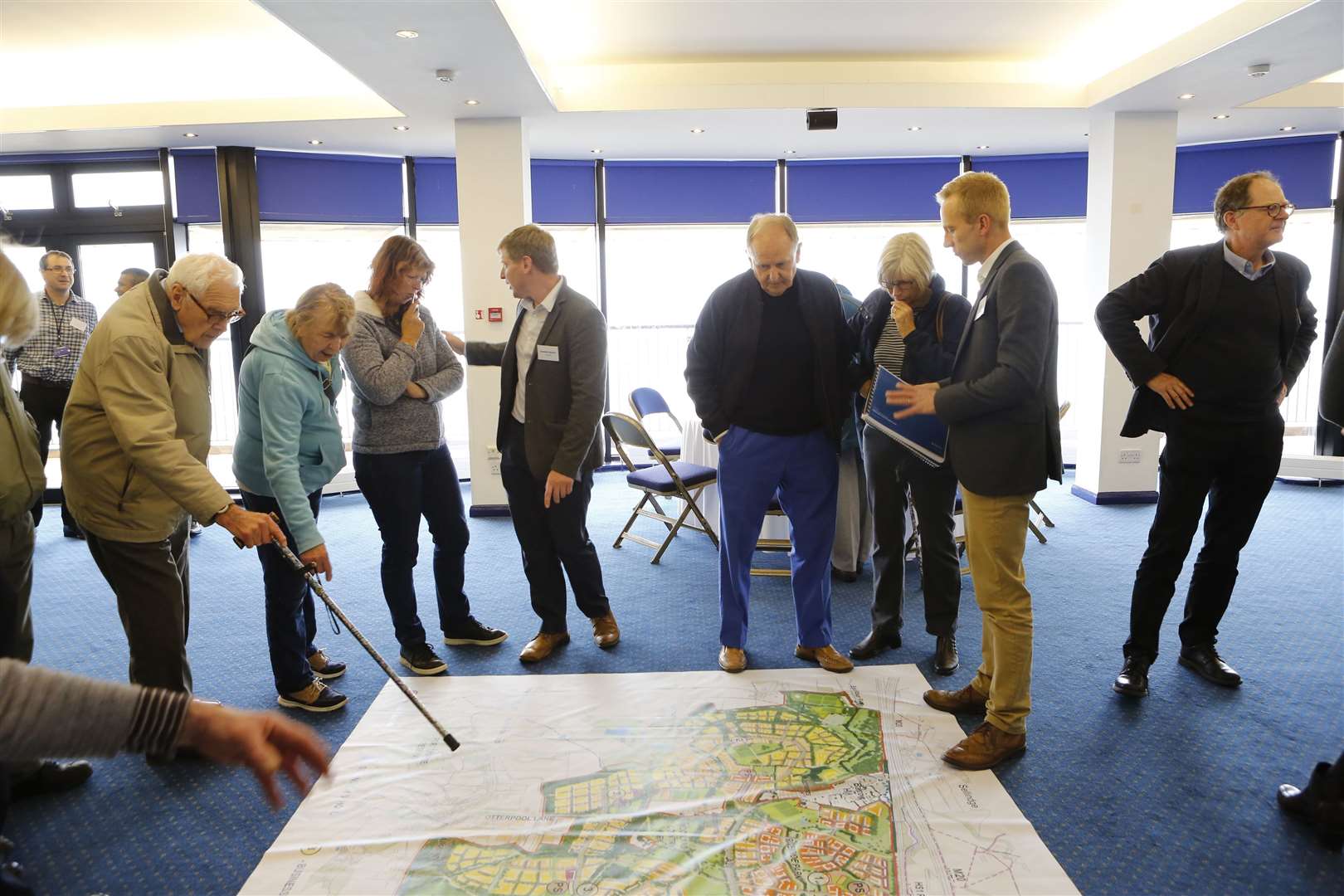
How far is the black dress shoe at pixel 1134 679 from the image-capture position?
2895 millimetres

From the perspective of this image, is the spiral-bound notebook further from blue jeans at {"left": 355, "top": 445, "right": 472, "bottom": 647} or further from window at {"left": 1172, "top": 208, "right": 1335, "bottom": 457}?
window at {"left": 1172, "top": 208, "right": 1335, "bottom": 457}

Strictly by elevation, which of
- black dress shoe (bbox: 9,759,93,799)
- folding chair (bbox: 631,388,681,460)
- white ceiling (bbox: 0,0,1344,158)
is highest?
white ceiling (bbox: 0,0,1344,158)

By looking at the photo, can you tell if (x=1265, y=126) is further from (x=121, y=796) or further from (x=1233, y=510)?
(x=121, y=796)

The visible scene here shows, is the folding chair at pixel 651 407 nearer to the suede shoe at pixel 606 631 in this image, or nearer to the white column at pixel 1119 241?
the suede shoe at pixel 606 631

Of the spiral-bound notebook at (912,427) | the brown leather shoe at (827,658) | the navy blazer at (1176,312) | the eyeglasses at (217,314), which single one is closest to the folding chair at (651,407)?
the brown leather shoe at (827,658)

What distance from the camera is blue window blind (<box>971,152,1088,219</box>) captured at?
7434 mm

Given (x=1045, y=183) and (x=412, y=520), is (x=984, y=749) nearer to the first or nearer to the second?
(x=412, y=520)

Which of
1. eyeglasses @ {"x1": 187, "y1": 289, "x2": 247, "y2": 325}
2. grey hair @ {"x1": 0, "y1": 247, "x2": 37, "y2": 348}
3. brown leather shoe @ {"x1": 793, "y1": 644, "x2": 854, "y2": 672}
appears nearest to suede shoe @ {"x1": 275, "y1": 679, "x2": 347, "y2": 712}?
eyeglasses @ {"x1": 187, "y1": 289, "x2": 247, "y2": 325}

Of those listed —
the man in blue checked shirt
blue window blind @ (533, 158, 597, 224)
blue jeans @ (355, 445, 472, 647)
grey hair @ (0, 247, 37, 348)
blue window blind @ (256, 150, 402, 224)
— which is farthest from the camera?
blue window blind @ (533, 158, 597, 224)

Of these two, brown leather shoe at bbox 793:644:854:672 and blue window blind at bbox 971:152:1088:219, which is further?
blue window blind at bbox 971:152:1088:219

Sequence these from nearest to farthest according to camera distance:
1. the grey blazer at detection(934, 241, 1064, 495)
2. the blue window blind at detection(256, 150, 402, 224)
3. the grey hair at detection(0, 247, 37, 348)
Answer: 1. the grey hair at detection(0, 247, 37, 348)
2. the grey blazer at detection(934, 241, 1064, 495)
3. the blue window blind at detection(256, 150, 402, 224)

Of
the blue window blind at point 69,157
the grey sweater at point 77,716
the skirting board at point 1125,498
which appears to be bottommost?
the skirting board at point 1125,498

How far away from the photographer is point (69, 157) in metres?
6.46

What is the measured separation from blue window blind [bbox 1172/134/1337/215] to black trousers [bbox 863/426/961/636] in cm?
553
